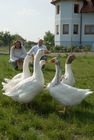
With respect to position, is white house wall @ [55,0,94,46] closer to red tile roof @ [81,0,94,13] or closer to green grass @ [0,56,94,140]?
red tile roof @ [81,0,94,13]

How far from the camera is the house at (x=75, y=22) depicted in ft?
106

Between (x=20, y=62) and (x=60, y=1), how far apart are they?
926 inches

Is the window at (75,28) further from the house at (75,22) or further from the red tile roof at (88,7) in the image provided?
the red tile roof at (88,7)

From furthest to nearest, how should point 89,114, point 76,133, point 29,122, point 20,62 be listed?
1. point 20,62
2. point 89,114
3. point 29,122
4. point 76,133

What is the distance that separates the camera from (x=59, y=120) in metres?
4.08

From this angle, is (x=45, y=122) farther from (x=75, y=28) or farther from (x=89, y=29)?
(x=89, y=29)

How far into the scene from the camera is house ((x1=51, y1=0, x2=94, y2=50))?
106ft

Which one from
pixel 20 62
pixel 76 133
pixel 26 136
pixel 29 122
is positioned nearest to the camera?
pixel 26 136

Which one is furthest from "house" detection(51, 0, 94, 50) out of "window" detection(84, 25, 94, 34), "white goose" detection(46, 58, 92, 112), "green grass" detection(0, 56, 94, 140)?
"white goose" detection(46, 58, 92, 112)

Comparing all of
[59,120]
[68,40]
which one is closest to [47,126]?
[59,120]

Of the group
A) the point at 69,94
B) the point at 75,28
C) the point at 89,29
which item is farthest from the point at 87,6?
the point at 69,94

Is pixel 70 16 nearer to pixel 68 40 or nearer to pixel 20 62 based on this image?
pixel 68 40

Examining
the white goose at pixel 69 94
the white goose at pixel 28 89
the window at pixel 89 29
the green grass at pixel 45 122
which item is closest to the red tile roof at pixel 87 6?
the window at pixel 89 29

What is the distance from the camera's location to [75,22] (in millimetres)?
32875
